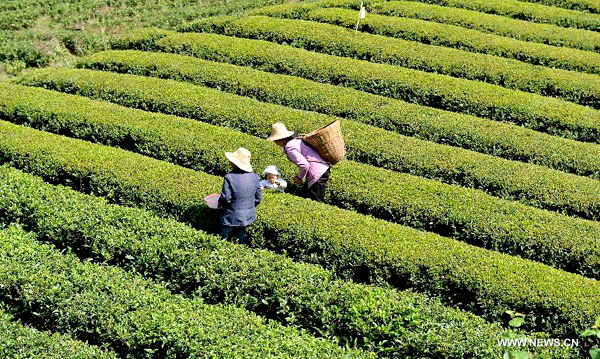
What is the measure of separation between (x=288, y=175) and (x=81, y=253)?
13.0ft

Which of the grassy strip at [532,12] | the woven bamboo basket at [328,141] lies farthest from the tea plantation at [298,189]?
the woven bamboo basket at [328,141]

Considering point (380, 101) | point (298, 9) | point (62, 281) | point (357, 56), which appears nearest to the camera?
point (62, 281)

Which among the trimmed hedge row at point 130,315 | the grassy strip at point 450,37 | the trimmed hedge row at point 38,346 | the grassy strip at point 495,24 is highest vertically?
the grassy strip at point 495,24

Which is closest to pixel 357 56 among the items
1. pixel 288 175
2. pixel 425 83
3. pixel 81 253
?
pixel 425 83

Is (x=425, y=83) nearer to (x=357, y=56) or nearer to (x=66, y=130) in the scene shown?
(x=357, y=56)

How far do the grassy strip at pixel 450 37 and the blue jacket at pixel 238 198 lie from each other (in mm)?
10170

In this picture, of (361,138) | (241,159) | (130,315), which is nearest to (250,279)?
(130,315)

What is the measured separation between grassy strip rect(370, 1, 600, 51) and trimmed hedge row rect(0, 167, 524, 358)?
12.9m

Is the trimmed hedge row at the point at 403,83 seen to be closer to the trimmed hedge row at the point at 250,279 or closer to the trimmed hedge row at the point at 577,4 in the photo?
the trimmed hedge row at the point at 250,279

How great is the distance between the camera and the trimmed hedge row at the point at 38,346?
25.1ft

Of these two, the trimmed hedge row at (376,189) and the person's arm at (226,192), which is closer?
the person's arm at (226,192)

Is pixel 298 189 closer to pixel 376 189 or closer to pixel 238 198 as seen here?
pixel 376 189

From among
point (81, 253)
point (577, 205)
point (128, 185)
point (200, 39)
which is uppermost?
point (200, 39)

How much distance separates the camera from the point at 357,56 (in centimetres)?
1791
